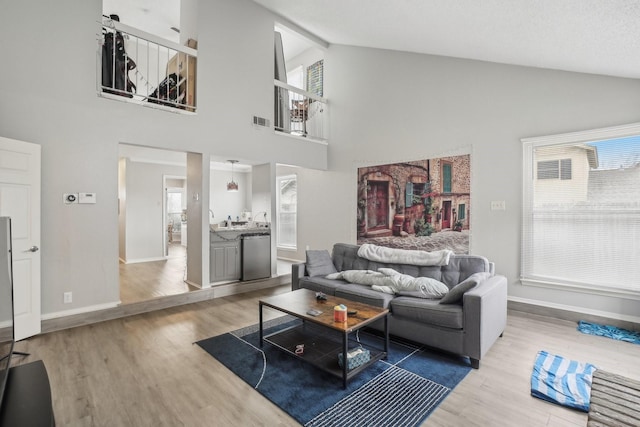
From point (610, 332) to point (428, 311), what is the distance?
218 centimetres

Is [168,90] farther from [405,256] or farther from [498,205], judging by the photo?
[498,205]

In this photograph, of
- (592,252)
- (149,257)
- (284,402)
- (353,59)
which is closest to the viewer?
(284,402)

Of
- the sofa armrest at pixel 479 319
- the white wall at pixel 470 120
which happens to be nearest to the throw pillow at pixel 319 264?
the white wall at pixel 470 120

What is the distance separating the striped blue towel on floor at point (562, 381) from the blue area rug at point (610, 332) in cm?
91

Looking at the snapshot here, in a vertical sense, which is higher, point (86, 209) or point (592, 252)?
point (86, 209)

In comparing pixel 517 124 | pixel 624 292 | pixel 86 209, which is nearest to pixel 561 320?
pixel 624 292

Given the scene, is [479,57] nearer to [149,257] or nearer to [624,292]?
[624,292]

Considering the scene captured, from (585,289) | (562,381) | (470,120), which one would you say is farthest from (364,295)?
(470,120)

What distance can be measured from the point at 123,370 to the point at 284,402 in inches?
57.8

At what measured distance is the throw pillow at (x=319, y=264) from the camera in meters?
4.09

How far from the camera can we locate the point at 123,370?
2.53 meters

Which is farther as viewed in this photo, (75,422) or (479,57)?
(479,57)

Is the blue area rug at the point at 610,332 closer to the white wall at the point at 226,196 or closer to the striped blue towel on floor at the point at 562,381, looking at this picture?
the striped blue towel on floor at the point at 562,381

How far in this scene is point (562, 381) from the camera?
2.33 m
